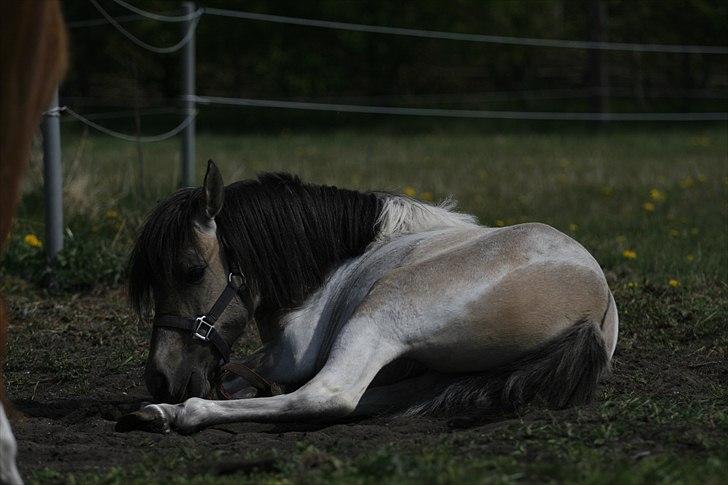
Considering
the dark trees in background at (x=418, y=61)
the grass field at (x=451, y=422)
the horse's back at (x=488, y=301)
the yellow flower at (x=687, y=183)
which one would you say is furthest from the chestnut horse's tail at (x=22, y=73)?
the dark trees in background at (x=418, y=61)

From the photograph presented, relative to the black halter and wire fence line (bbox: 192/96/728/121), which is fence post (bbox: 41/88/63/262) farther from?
the black halter

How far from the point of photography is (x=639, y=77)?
2358 centimetres

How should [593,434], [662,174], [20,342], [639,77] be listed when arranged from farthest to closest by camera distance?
[639,77], [662,174], [20,342], [593,434]

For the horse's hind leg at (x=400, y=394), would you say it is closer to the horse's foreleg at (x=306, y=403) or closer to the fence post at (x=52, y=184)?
the horse's foreleg at (x=306, y=403)

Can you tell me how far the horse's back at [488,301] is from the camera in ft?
12.9

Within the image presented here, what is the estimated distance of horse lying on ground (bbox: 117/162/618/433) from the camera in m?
A: 3.84

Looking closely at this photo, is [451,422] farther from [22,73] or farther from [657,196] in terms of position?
[657,196]

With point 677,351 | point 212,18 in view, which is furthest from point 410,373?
point 212,18

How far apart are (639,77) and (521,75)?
2.88 m

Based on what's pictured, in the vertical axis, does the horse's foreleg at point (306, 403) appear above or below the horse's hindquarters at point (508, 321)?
below

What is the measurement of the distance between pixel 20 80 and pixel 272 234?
5.86 feet

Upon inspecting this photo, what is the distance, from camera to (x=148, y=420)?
12.3ft

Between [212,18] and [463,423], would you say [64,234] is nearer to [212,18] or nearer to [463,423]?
[463,423]

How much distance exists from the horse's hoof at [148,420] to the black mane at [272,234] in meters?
0.61
